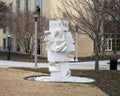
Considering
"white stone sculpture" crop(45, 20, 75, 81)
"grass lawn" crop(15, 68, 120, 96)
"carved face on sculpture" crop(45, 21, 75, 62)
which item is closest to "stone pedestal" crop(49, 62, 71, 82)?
"white stone sculpture" crop(45, 20, 75, 81)

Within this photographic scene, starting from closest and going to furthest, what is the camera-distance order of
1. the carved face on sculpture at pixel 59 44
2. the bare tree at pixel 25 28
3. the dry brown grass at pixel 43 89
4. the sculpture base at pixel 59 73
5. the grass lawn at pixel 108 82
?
the dry brown grass at pixel 43 89, the grass lawn at pixel 108 82, the sculpture base at pixel 59 73, the carved face on sculpture at pixel 59 44, the bare tree at pixel 25 28

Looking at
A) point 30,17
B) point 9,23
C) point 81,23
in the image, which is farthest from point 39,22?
point 81,23

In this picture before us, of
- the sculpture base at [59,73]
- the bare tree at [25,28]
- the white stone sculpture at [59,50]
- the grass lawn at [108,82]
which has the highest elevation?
the bare tree at [25,28]

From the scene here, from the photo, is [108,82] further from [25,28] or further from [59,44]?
[25,28]

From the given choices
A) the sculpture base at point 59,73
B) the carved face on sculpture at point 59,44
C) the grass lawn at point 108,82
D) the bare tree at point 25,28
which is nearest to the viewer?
the grass lawn at point 108,82

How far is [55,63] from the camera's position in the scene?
16359 mm

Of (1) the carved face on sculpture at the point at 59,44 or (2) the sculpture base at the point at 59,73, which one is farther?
(1) the carved face on sculpture at the point at 59,44

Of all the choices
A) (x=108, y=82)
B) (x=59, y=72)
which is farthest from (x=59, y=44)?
(x=108, y=82)

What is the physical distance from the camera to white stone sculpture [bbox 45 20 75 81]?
16.3 meters

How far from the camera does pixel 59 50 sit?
1625cm

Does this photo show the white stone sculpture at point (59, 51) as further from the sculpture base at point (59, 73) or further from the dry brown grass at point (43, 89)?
the dry brown grass at point (43, 89)

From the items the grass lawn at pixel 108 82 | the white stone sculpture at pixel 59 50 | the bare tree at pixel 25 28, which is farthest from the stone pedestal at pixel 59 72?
the bare tree at pixel 25 28

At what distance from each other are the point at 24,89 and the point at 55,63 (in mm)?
3391

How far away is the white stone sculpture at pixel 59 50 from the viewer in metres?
16.3
